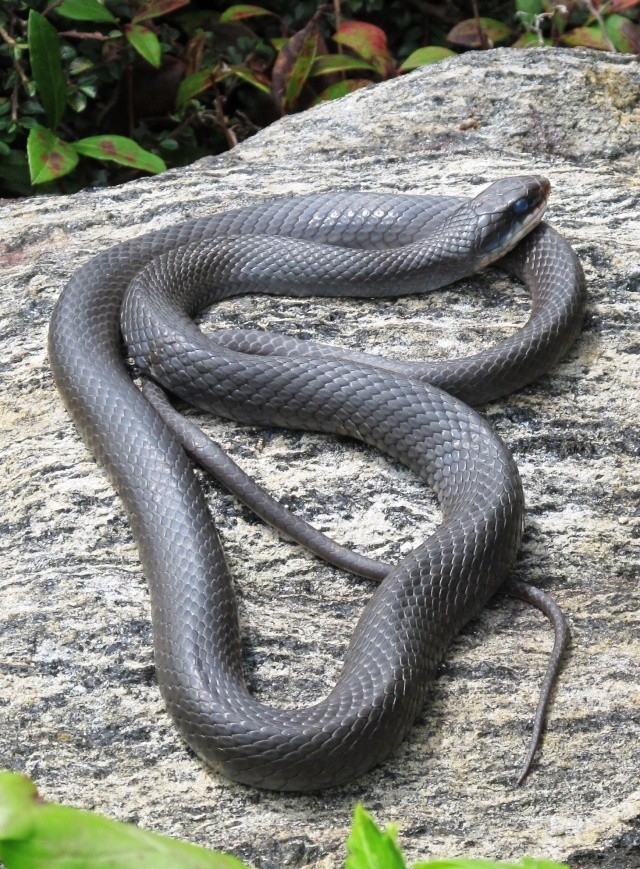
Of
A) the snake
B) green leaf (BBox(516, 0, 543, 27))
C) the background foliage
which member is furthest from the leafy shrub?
green leaf (BBox(516, 0, 543, 27))

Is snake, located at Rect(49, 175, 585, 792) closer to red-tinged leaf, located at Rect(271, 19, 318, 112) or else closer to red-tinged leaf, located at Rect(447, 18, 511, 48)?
red-tinged leaf, located at Rect(271, 19, 318, 112)

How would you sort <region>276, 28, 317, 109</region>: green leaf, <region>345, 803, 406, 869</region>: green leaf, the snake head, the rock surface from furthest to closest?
<region>276, 28, 317, 109</region>: green leaf < the snake head < the rock surface < <region>345, 803, 406, 869</region>: green leaf

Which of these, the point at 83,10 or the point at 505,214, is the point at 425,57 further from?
the point at 505,214

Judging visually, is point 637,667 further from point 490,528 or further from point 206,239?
point 206,239

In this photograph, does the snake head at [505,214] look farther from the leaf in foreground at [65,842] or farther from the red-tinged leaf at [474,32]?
the leaf in foreground at [65,842]

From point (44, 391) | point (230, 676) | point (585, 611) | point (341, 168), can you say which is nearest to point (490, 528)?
point (585, 611)

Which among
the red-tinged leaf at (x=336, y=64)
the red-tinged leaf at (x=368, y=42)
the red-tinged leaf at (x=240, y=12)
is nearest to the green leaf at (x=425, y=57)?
the red-tinged leaf at (x=368, y=42)
